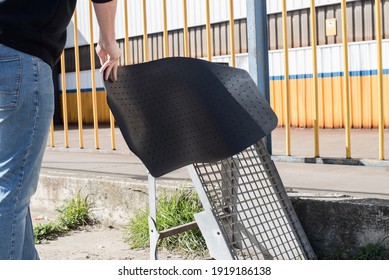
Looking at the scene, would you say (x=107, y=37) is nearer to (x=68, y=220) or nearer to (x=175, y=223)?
(x=175, y=223)

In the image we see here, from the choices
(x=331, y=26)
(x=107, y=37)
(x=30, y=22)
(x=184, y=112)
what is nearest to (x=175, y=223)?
(x=184, y=112)

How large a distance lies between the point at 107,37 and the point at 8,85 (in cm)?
59

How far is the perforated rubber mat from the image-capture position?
3.35m

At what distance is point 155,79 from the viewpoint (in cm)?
352

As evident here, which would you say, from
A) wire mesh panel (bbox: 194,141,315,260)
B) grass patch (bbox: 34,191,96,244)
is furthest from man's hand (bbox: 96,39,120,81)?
grass patch (bbox: 34,191,96,244)

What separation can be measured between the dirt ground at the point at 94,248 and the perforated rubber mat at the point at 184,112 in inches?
40.9

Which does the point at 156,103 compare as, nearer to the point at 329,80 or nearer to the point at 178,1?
the point at 329,80

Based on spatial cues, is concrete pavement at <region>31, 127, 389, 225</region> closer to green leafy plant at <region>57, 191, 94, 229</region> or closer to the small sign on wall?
green leafy plant at <region>57, 191, 94, 229</region>

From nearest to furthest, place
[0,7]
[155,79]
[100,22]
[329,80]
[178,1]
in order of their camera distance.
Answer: [0,7] < [100,22] < [155,79] < [329,80] < [178,1]

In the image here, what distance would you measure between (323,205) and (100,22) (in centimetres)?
177

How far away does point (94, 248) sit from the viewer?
181 inches

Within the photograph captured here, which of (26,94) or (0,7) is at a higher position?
(0,7)

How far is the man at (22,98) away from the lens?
2496mm
